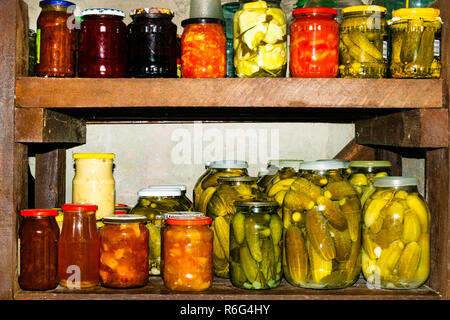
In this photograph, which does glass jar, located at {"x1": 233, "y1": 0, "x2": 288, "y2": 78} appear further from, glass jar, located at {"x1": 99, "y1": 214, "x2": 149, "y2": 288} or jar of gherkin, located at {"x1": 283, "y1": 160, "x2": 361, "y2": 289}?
glass jar, located at {"x1": 99, "y1": 214, "x2": 149, "y2": 288}


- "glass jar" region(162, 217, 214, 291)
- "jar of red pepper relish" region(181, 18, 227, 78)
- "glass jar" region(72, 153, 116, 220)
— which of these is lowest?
"glass jar" region(162, 217, 214, 291)

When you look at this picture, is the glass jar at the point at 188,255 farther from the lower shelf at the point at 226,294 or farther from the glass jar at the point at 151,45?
the glass jar at the point at 151,45

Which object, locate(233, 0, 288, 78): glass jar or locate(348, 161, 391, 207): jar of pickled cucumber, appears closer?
locate(233, 0, 288, 78): glass jar

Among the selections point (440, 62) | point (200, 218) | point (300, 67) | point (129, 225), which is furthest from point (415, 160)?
point (129, 225)

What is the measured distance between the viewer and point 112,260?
3.56 feet

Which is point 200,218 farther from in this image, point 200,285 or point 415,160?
point 415,160

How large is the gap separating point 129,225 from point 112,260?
0.08m

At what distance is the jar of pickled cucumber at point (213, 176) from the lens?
1.29 metres

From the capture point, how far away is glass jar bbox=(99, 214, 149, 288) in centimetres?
108

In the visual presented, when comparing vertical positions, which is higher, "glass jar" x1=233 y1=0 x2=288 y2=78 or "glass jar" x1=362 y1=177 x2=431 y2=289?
"glass jar" x1=233 y1=0 x2=288 y2=78

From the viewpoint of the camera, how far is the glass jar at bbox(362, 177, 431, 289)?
1068 mm

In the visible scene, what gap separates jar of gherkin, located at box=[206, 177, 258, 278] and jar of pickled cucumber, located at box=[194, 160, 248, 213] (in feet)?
0.22

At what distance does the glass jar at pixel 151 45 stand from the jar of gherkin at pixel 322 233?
40 centimetres

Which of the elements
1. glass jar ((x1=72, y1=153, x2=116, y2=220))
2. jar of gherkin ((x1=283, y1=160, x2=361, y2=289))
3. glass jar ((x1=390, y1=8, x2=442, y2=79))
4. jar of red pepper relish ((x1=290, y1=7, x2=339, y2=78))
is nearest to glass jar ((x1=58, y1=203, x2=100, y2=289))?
glass jar ((x1=72, y1=153, x2=116, y2=220))
